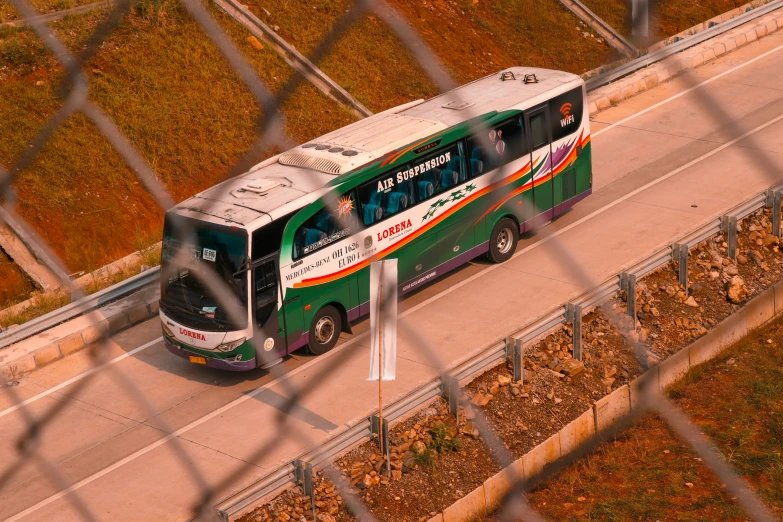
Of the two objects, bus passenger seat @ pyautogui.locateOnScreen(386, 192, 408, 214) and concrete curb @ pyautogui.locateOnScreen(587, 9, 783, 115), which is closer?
bus passenger seat @ pyautogui.locateOnScreen(386, 192, 408, 214)

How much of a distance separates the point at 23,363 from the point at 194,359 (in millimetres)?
1613

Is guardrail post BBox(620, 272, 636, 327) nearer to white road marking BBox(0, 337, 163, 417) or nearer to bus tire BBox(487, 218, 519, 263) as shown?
bus tire BBox(487, 218, 519, 263)

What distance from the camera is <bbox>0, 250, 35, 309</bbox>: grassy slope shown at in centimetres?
1182

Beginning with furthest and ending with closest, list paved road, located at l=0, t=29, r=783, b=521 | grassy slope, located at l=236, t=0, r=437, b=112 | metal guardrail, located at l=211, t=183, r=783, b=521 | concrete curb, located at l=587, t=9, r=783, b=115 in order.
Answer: concrete curb, located at l=587, t=9, r=783, b=115 < grassy slope, located at l=236, t=0, r=437, b=112 < paved road, located at l=0, t=29, r=783, b=521 < metal guardrail, located at l=211, t=183, r=783, b=521

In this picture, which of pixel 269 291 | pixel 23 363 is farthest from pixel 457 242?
pixel 23 363

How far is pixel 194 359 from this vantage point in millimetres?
9367

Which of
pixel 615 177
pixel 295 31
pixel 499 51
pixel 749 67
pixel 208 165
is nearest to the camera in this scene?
pixel 615 177

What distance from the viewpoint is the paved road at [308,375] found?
8016 millimetres

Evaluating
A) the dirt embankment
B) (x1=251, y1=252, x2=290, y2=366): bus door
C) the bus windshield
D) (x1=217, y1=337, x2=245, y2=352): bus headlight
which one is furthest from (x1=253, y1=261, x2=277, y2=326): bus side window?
the dirt embankment

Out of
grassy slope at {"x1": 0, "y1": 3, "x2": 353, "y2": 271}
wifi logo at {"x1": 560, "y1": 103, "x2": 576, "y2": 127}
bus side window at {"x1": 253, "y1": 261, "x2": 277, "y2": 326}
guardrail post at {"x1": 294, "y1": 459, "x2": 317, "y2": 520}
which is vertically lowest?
guardrail post at {"x1": 294, "y1": 459, "x2": 317, "y2": 520}

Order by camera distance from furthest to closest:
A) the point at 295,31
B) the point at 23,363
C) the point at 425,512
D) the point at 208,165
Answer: the point at 295,31 < the point at 208,165 < the point at 23,363 < the point at 425,512

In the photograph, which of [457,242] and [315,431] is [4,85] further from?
[315,431]

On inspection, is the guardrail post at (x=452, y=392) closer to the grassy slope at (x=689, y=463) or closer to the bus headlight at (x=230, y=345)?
the grassy slope at (x=689, y=463)

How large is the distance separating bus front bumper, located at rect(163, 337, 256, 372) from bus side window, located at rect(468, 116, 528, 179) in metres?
2.99
